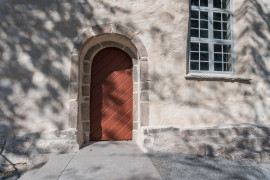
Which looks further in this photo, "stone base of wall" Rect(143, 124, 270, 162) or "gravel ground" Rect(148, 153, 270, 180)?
"stone base of wall" Rect(143, 124, 270, 162)

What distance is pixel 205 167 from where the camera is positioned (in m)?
3.21

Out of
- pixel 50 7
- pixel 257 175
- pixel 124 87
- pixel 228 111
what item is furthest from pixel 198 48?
pixel 50 7

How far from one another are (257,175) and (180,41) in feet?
8.62

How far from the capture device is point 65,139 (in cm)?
380

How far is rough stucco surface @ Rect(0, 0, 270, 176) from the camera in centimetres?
389

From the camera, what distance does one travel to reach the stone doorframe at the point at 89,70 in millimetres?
3982

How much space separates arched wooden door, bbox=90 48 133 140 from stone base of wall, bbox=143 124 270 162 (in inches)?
31.2

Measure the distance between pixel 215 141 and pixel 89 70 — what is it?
2.86 meters

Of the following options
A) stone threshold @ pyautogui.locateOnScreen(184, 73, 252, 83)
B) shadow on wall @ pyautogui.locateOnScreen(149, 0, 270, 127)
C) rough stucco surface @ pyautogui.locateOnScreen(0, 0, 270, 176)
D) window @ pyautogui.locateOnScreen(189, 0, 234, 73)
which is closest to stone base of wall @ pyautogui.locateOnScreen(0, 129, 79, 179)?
rough stucco surface @ pyautogui.locateOnScreen(0, 0, 270, 176)

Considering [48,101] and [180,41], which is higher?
Answer: [180,41]

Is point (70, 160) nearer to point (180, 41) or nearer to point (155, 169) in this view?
point (155, 169)

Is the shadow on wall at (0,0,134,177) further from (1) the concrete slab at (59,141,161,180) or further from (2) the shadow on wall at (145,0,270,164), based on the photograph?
(2) the shadow on wall at (145,0,270,164)

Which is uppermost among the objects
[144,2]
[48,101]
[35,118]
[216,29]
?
[144,2]

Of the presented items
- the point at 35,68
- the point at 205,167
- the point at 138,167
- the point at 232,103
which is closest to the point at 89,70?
the point at 35,68
